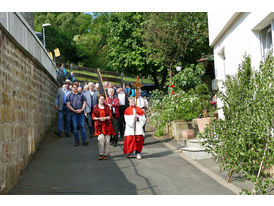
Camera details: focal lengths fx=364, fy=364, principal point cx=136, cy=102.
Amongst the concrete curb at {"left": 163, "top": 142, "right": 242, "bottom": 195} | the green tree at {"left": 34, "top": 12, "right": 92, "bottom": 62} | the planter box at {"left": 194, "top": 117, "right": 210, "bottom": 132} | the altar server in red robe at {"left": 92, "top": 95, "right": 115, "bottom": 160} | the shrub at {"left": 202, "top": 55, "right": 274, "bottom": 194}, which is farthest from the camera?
the green tree at {"left": 34, "top": 12, "right": 92, "bottom": 62}

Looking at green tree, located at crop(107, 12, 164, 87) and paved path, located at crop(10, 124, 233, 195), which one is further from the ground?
green tree, located at crop(107, 12, 164, 87)

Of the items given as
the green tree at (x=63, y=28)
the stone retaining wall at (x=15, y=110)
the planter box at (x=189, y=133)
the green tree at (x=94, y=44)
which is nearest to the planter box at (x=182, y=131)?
the planter box at (x=189, y=133)

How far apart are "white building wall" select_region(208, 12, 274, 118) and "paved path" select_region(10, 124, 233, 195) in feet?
8.65

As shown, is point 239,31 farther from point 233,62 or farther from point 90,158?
point 90,158

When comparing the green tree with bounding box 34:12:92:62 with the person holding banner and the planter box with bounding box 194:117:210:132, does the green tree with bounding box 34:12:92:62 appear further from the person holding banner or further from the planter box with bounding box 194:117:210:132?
the planter box with bounding box 194:117:210:132

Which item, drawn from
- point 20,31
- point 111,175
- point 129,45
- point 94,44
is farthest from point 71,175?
point 94,44

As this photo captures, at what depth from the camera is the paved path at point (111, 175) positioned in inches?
255

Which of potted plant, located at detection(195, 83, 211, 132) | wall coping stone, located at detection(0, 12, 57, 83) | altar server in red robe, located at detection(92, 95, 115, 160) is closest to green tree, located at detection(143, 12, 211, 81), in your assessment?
potted plant, located at detection(195, 83, 211, 132)

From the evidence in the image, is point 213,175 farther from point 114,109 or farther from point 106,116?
point 114,109

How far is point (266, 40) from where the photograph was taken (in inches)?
315

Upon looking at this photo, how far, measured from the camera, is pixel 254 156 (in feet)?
21.1

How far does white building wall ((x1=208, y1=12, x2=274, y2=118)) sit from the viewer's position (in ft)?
26.4

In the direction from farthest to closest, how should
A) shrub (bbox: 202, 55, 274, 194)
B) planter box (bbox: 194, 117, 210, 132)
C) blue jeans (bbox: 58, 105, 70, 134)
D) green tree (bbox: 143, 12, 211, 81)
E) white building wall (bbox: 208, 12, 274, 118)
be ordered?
green tree (bbox: 143, 12, 211, 81), blue jeans (bbox: 58, 105, 70, 134), planter box (bbox: 194, 117, 210, 132), white building wall (bbox: 208, 12, 274, 118), shrub (bbox: 202, 55, 274, 194)

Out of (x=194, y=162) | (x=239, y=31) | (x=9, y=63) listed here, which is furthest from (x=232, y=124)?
(x=9, y=63)
